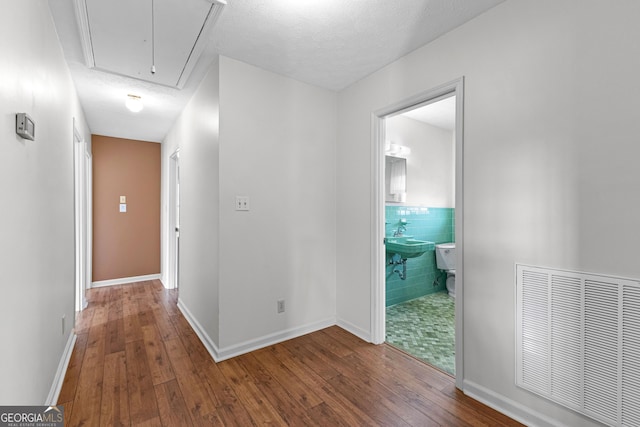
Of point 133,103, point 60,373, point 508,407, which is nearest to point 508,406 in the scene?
point 508,407

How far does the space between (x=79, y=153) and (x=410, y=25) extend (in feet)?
12.4

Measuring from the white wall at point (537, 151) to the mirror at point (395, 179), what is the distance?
5.17 feet

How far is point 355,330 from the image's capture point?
2760 mm

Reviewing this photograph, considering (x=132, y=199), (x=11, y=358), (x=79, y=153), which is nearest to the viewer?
(x=11, y=358)

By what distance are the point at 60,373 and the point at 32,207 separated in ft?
4.35

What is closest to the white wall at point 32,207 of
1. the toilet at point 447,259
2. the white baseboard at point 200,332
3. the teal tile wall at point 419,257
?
the white baseboard at point 200,332

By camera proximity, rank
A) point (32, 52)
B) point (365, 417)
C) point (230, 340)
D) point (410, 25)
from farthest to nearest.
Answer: point (230, 340) → point (410, 25) → point (365, 417) → point (32, 52)

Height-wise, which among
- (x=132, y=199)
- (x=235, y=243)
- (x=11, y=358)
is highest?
(x=132, y=199)

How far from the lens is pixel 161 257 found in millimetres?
4883

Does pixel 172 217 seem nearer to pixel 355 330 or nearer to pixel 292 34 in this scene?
pixel 355 330

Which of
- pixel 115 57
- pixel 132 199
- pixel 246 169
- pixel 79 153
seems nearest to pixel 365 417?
pixel 246 169

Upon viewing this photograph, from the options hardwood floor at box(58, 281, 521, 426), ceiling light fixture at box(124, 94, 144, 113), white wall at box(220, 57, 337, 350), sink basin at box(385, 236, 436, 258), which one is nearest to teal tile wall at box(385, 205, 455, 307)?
sink basin at box(385, 236, 436, 258)

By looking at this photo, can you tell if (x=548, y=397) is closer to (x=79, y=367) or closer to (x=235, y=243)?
(x=235, y=243)

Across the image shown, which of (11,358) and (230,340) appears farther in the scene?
(230,340)
